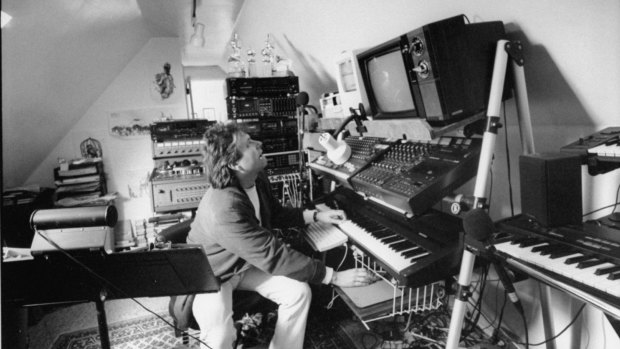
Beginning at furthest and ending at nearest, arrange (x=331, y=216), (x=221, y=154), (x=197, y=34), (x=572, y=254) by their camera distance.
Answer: (x=197, y=34) → (x=331, y=216) → (x=221, y=154) → (x=572, y=254)

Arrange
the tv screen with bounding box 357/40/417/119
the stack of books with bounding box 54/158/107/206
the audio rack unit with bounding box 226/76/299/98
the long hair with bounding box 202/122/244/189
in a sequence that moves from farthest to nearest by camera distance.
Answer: the stack of books with bounding box 54/158/107/206
the audio rack unit with bounding box 226/76/299/98
the long hair with bounding box 202/122/244/189
the tv screen with bounding box 357/40/417/119

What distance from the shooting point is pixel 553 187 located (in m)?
1.15

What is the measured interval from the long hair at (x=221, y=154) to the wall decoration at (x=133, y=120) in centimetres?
320

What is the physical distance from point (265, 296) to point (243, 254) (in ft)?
1.10

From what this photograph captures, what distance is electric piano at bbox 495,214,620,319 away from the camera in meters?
0.92

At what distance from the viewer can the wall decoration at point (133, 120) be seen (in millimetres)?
4988

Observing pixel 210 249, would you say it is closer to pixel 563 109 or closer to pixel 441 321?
pixel 441 321

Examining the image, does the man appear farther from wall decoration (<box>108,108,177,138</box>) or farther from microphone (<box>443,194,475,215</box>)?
wall decoration (<box>108,108,177,138</box>)

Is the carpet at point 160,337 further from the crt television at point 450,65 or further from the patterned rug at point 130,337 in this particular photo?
the crt television at point 450,65

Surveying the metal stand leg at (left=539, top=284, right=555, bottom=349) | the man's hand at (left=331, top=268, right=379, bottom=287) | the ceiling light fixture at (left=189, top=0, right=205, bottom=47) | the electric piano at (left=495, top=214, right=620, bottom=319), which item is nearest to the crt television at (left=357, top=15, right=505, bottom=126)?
→ the electric piano at (left=495, top=214, right=620, bottom=319)

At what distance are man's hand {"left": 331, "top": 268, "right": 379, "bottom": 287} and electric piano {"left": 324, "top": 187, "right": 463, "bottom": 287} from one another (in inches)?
5.9

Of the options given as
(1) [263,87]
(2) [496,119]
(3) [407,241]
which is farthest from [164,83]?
(2) [496,119]

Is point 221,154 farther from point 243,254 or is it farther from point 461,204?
point 461,204

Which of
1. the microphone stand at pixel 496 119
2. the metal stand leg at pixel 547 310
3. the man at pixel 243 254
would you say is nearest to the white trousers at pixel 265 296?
the man at pixel 243 254
